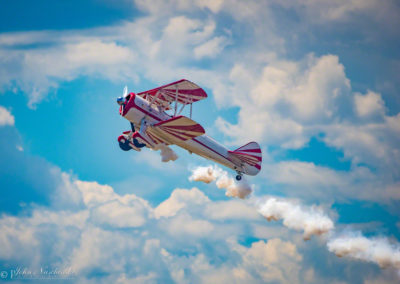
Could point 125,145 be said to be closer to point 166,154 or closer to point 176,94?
point 166,154

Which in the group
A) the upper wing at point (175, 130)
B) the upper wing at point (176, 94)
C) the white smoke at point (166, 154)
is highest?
the upper wing at point (176, 94)

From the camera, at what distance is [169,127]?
44000mm

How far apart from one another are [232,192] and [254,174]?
358 cm

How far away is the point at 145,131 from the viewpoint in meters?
44.6

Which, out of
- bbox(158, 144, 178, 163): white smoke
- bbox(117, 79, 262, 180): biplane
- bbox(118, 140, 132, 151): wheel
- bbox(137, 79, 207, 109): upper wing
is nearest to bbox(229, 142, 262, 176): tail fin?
bbox(117, 79, 262, 180): biplane

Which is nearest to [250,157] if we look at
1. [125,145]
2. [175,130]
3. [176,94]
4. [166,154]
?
[166,154]

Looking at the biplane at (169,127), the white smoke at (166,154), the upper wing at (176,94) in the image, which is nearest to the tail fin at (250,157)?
the biplane at (169,127)

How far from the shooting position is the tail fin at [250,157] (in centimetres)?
4881

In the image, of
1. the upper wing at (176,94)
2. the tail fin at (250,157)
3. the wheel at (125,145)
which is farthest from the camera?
the tail fin at (250,157)

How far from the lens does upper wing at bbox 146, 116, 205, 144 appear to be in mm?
43000

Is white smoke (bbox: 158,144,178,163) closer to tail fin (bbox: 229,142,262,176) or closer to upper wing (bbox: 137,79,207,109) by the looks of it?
upper wing (bbox: 137,79,207,109)

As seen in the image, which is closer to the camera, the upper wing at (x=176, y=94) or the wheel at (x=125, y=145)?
the upper wing at (x=176, y=94)

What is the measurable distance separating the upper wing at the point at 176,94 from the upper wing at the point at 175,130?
2475mm

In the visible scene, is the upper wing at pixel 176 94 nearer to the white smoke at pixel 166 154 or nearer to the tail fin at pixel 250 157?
the white smoke at pixel 166 154
